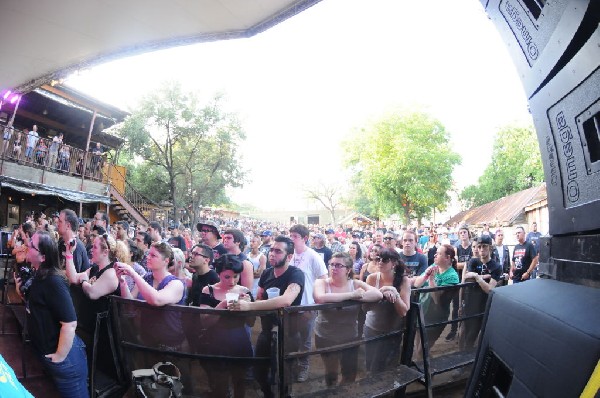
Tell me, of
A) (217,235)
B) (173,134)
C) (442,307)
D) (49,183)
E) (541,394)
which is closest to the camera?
(541,394)

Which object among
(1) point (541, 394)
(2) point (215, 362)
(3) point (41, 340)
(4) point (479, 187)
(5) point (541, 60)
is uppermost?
(4) point (479, 187)

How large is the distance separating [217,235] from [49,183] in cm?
1278

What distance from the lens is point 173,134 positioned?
87.2 feet

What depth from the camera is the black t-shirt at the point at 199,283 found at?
4.25 m

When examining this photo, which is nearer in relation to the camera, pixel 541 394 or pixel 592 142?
pixel 541 394

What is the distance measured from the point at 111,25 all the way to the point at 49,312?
311 centimetres

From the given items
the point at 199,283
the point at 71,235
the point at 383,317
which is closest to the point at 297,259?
the point at 199,283

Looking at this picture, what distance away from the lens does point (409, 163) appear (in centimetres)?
3238

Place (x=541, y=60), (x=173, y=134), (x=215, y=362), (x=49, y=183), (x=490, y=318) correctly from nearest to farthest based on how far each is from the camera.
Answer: (x=541, y=60) < (x=490, y=318) < (x=215, y=362) < (x=49, y=183) < (x=173, y=134)

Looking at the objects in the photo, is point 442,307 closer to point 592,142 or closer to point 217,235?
point 592,142

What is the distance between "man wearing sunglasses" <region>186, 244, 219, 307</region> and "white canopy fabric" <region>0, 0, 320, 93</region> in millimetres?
2628

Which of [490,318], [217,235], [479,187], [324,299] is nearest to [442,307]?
[324,299]

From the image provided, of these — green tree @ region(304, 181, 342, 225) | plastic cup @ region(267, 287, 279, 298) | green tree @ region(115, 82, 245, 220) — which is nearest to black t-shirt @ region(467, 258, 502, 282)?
plastic cup @ region(267, 287, 279, 298)

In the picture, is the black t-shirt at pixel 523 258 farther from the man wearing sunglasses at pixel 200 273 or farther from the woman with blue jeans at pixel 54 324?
the woman with blue jeans at pixel 54 324
